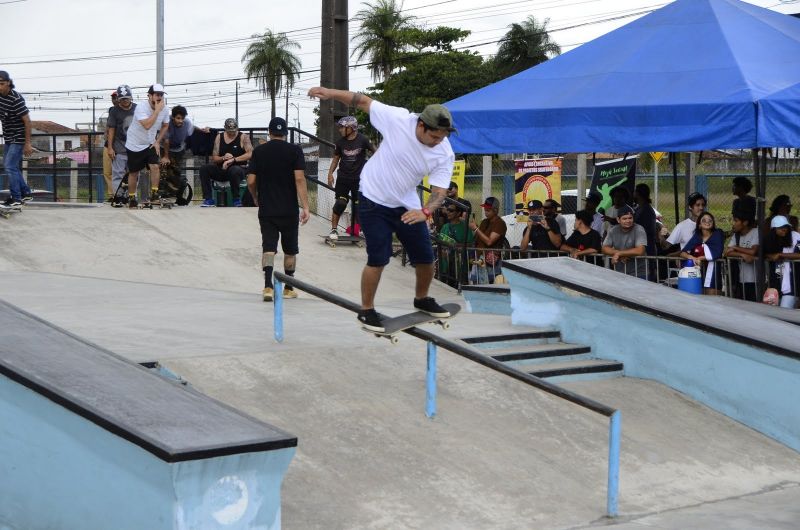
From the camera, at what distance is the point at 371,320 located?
713cm

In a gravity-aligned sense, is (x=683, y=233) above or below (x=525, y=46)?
below

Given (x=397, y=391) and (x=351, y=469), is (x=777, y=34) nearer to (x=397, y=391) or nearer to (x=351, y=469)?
(x=397, y=391)

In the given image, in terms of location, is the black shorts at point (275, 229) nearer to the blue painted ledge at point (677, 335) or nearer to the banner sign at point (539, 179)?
the blue painted ledge at point (677, 335)

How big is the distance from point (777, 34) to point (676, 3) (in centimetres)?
144

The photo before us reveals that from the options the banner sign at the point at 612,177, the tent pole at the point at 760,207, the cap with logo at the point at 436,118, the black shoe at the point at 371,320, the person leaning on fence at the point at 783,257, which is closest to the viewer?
the cap with logo at the point at 436,118

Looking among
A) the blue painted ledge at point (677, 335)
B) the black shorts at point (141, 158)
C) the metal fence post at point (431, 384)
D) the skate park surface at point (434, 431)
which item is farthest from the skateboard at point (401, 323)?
the black shorts at point (141, 158)

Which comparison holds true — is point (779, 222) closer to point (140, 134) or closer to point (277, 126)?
point (277, 126)

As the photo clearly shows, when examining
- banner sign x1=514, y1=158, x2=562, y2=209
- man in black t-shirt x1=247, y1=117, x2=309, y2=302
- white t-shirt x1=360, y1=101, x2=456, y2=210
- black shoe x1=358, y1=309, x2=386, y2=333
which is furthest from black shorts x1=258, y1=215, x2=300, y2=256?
banner sign x1=514, y1=158, x2=562, y2=209

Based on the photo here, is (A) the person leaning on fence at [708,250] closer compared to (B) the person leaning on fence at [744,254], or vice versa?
(B) the person leaning on fence at [744,254]

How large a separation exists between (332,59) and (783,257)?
7593mm

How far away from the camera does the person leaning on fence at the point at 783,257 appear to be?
10852 mm

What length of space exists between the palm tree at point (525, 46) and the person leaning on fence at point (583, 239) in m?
52.8

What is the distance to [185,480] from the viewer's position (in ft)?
14.8

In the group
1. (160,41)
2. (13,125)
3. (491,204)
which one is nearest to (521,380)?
(491,204)
